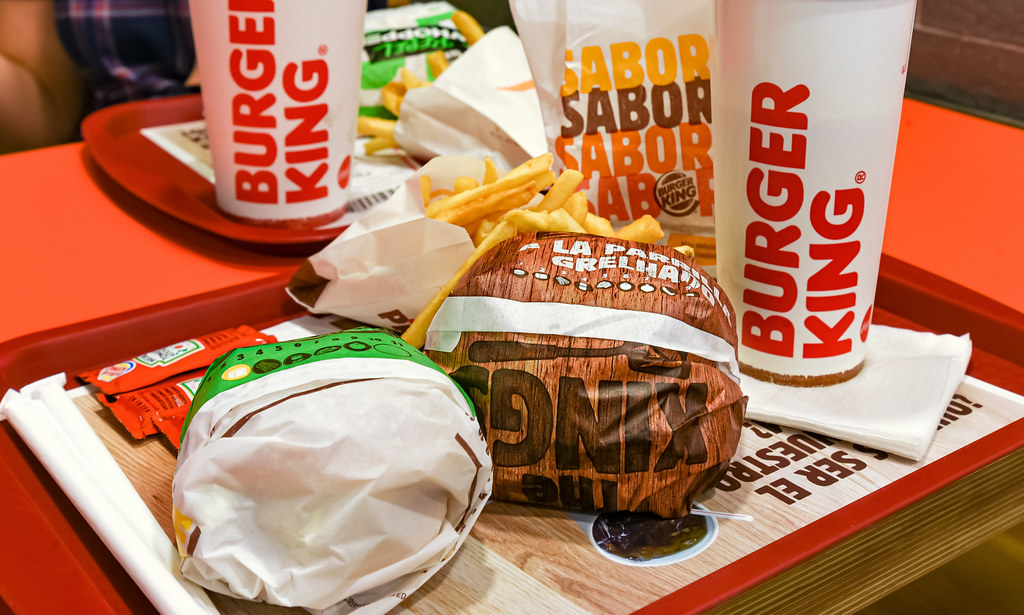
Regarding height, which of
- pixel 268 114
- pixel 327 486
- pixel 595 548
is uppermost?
pixel 268 114

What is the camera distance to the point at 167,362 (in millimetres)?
964

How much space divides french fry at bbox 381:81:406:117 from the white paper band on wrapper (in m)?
0.83

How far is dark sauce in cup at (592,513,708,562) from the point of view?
0.72 meters

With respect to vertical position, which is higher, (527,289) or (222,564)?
(527,289)

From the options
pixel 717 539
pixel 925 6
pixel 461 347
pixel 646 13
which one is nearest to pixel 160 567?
pixel 461 347

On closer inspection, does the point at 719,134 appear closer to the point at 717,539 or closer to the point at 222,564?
the point at 717,539

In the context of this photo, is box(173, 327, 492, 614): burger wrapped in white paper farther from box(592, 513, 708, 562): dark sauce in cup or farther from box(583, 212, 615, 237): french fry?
box(583, 212, 615, 237): french fry

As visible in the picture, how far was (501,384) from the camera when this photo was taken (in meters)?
0.75

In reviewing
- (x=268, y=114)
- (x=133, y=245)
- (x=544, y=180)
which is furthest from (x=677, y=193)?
(x=133, y=245)

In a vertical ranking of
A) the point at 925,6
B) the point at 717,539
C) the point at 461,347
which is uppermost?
the point at 925,6

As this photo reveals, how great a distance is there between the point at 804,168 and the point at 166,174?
100 centimetres

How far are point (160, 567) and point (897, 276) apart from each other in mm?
854

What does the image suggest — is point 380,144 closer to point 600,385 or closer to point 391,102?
point 391,102

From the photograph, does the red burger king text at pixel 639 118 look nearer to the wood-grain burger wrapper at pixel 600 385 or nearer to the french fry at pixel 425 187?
the french fry at pixel 425 187
